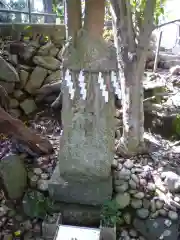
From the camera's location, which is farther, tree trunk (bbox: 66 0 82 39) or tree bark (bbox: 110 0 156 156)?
tree bark (bbox: 110 0 156 156)

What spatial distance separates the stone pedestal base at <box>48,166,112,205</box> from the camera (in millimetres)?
2236

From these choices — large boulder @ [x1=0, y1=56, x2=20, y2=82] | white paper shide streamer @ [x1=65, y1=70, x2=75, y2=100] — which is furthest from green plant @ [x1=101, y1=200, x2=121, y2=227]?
large boulder @ [x1=0, y1=56, x2=20, y2=82]

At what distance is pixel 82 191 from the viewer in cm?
225

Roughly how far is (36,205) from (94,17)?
1599mm

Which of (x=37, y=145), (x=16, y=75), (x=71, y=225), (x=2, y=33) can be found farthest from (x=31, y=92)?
(x=71, y=225)

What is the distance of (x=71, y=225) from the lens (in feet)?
7.18

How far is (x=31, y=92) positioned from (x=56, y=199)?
7.75ft

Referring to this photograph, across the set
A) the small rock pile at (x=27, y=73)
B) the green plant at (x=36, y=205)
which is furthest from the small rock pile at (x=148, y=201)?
the small rock pile at (x=27, y=73)

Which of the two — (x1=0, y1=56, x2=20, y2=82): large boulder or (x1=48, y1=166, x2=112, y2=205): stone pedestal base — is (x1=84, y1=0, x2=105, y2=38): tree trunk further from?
(x1=0, y1=56, x2=20, y2=82): large boulder

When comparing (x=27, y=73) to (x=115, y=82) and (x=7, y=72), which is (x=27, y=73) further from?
(x=115, y=82)

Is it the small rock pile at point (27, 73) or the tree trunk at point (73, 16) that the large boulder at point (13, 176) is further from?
the small rock pile at point (27, 73)

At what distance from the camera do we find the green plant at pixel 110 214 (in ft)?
7.01

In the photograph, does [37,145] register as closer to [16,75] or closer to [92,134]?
[92,134]

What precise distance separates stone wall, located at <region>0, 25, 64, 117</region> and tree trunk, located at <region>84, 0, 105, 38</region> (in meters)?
2.28
